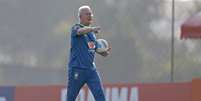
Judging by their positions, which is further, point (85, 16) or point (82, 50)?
point (82, 50)

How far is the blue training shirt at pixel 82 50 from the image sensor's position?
15.7m

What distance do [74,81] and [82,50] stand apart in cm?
50

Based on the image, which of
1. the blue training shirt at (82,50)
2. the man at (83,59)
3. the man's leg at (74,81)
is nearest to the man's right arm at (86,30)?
the man at (83,59)

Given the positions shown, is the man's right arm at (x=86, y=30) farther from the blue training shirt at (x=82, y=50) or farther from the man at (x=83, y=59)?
the blue training shirt at (x=82, y=50)

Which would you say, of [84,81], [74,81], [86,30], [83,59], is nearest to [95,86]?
[84,81]

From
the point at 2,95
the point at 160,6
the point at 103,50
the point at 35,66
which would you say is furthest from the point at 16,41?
the point at 103,50

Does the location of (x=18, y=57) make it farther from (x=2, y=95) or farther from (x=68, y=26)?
(x=2, y=95)

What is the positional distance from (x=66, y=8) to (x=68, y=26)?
623mm

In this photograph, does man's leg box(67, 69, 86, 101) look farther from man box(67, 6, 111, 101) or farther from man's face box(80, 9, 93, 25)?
man's face box(80, 9, 93, 25)

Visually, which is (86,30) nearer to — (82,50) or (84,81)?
(82,50)

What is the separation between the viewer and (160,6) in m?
29.9

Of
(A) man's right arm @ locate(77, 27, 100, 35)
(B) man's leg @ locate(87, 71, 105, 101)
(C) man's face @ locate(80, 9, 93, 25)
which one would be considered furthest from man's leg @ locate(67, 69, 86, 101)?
(C) man's face @ locate(80, 9, 93, 25)

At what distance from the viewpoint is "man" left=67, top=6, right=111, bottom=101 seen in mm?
15586

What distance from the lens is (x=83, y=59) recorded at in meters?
15.7
